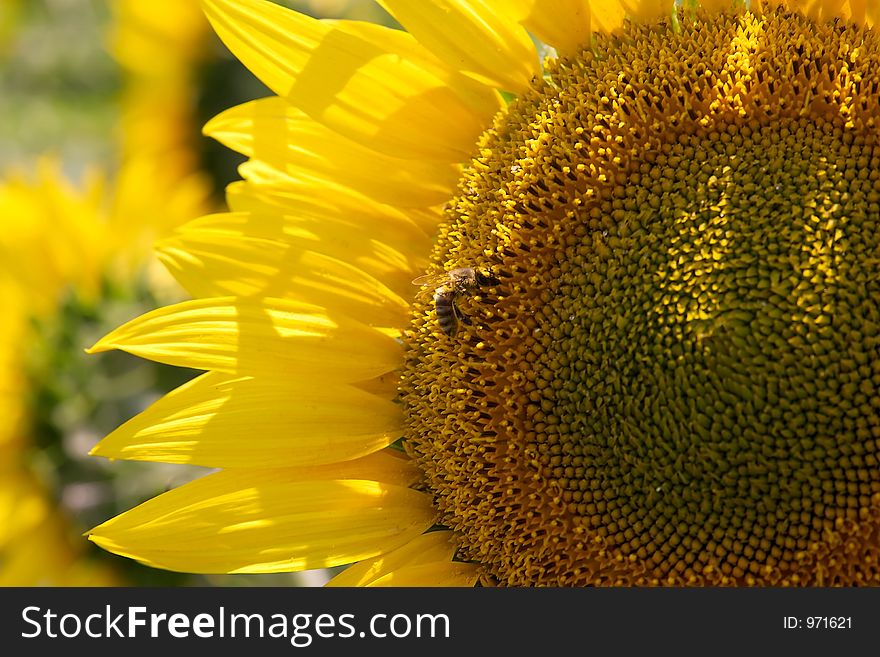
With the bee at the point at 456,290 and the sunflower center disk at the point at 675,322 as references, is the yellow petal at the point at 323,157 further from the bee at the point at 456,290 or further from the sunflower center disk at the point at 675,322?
the bee at the point at 456,290

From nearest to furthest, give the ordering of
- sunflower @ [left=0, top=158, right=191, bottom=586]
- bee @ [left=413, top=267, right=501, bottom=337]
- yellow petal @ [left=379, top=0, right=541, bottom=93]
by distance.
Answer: bee @ [left=413, top=267, right=501, bottom=337]
yellow petal @ [left=379, top=0, right=541, bottom=93]
sunflower @ [left=0, top=158, right=191, bottom=586]

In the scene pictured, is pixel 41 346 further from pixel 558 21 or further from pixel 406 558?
pixel 558 21

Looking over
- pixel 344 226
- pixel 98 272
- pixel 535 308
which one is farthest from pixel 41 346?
pixel 535 308

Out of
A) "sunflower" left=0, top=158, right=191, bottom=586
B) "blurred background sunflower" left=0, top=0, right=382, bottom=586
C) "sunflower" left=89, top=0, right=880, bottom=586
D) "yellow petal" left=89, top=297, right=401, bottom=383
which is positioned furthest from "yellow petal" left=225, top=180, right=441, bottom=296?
"sunflower" left=0, top=158, right=191, bottom=586

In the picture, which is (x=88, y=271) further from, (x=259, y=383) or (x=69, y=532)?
(x=259, y=383)

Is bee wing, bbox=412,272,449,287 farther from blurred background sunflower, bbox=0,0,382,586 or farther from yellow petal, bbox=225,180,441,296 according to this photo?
blurred background sunflower, bbox=0,0,382,586

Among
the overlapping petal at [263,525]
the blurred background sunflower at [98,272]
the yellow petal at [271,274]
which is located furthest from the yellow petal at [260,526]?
the blurred background sunflower at [98,272]

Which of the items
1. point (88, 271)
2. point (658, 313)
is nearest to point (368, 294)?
point (658, 313)

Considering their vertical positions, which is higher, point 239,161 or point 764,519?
point 239,161
